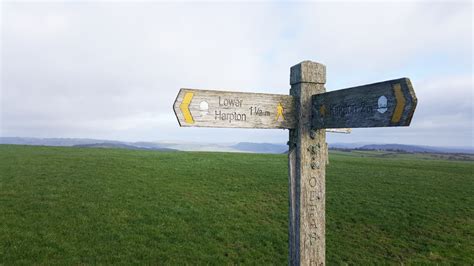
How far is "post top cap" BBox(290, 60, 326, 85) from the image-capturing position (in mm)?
4562

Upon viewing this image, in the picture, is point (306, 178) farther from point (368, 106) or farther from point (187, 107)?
point (187, 107)

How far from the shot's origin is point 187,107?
3.98 metres

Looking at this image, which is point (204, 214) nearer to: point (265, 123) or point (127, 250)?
point (127, 250)

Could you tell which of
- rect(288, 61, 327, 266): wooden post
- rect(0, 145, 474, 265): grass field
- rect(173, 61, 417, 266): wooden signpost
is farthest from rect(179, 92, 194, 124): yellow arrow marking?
rect(0, 145, 474, 265): grass field

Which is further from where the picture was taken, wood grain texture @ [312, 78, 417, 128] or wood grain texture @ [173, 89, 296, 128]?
wood grain texture @ [173, 89, 296, 128]

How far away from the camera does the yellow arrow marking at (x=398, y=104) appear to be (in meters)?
3.47

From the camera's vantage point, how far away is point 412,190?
906 inches

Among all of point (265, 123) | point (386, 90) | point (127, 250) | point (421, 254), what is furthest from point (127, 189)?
point (386, 90)

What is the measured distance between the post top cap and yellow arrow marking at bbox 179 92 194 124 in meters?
1.58

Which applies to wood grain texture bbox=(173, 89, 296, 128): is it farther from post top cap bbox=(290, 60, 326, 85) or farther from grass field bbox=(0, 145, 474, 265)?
grass field bbox=(0, 145, 474, 265)

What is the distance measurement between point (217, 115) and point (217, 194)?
15832 millimetres

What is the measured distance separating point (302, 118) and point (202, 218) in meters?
11.6

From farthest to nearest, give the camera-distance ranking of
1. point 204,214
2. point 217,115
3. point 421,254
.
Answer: point 204,214 < point 421,254 < point 217,115

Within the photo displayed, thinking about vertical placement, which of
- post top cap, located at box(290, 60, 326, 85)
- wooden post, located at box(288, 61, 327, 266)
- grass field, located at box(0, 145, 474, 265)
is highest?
post top cap, located at box(290, 60, 326, 85)
